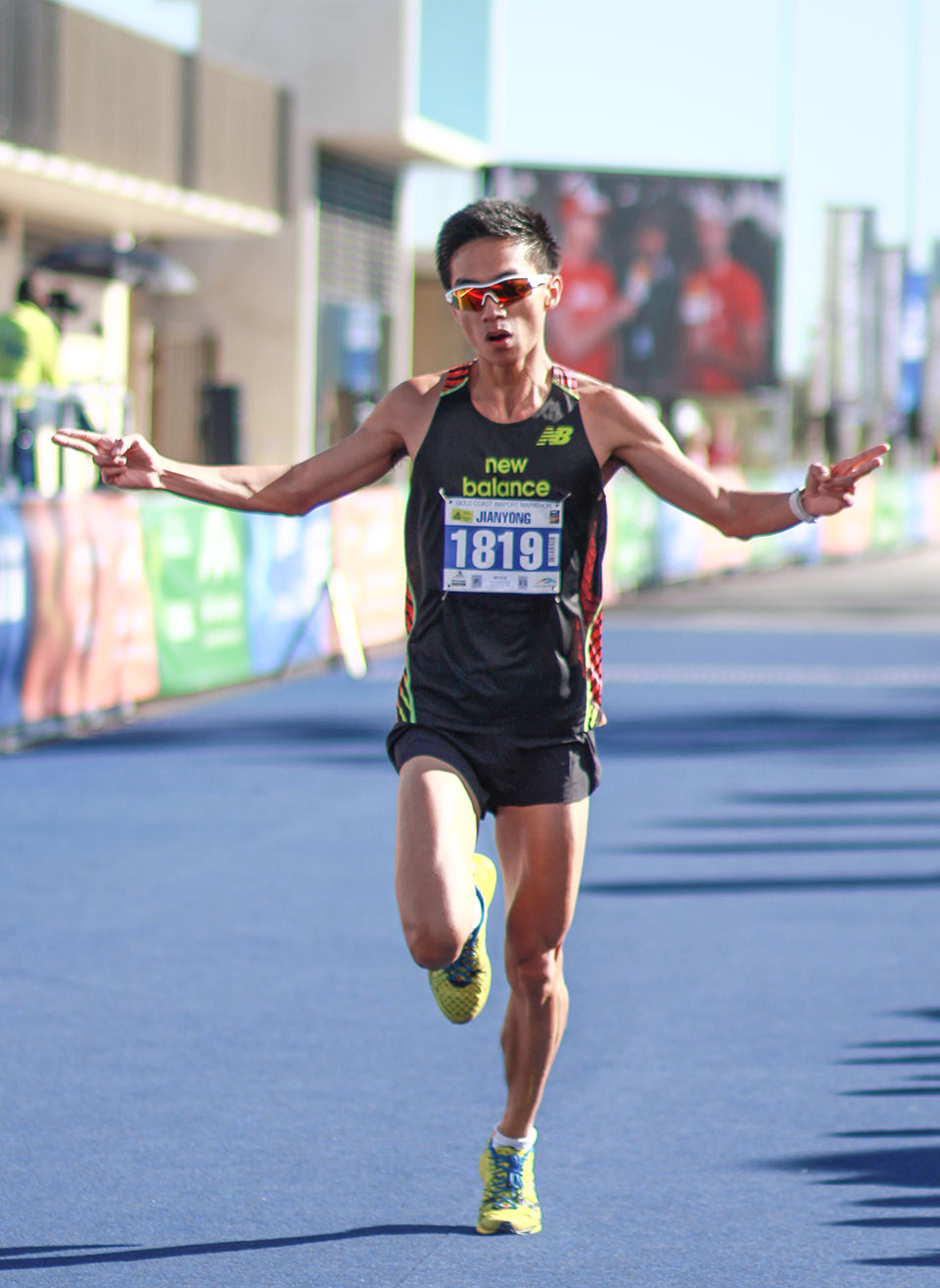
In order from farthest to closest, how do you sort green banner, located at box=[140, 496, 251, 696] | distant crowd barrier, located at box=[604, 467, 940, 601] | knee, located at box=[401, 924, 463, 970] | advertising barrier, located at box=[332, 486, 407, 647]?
1. distant crowd barrier, located at box=[604, 467, 940, 601]
2. advertising barrier, located at box=[332, 486, 407, 647]
3. green banner, located at box=[140, 496, 251, 696]
4. knee, located at box=[401, 924, 463, 970]

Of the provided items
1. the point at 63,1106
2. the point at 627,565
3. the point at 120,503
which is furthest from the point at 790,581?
the point at 63,1106

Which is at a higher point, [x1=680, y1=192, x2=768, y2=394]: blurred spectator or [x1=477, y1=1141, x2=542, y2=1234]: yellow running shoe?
[x1=680, y1=192, x2=768, y2=394]: blurred spectator

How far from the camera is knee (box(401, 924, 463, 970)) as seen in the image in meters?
4.29

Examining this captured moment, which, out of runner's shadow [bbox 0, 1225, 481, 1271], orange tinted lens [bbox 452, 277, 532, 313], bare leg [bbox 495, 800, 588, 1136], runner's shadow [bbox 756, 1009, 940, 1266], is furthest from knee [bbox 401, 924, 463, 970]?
orange tinted lens [bbox 452, 277, 532, 313]

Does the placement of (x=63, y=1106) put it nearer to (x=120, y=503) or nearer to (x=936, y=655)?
(x=120, y=503)

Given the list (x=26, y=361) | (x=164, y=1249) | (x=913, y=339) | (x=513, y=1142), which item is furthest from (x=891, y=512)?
(x=164, y=1249)

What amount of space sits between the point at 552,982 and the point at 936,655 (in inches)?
576

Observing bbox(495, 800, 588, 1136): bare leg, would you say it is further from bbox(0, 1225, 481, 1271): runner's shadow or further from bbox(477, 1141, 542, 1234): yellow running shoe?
bbox(0, 1225, 481, 1271): runner's shadow

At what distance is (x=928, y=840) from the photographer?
9750 mm

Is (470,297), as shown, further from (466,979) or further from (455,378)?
(466,979)

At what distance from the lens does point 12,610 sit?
38.1ft

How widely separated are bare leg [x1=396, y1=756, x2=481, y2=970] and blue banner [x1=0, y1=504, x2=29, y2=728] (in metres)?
7.41

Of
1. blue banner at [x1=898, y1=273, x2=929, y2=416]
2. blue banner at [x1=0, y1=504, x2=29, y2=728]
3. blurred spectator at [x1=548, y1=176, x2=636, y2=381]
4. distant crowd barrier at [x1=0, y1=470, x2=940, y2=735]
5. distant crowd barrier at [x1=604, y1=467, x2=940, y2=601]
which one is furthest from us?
blue banner at [x1=898, y1=273, x2=929, y2=416]

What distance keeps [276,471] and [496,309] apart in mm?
663
